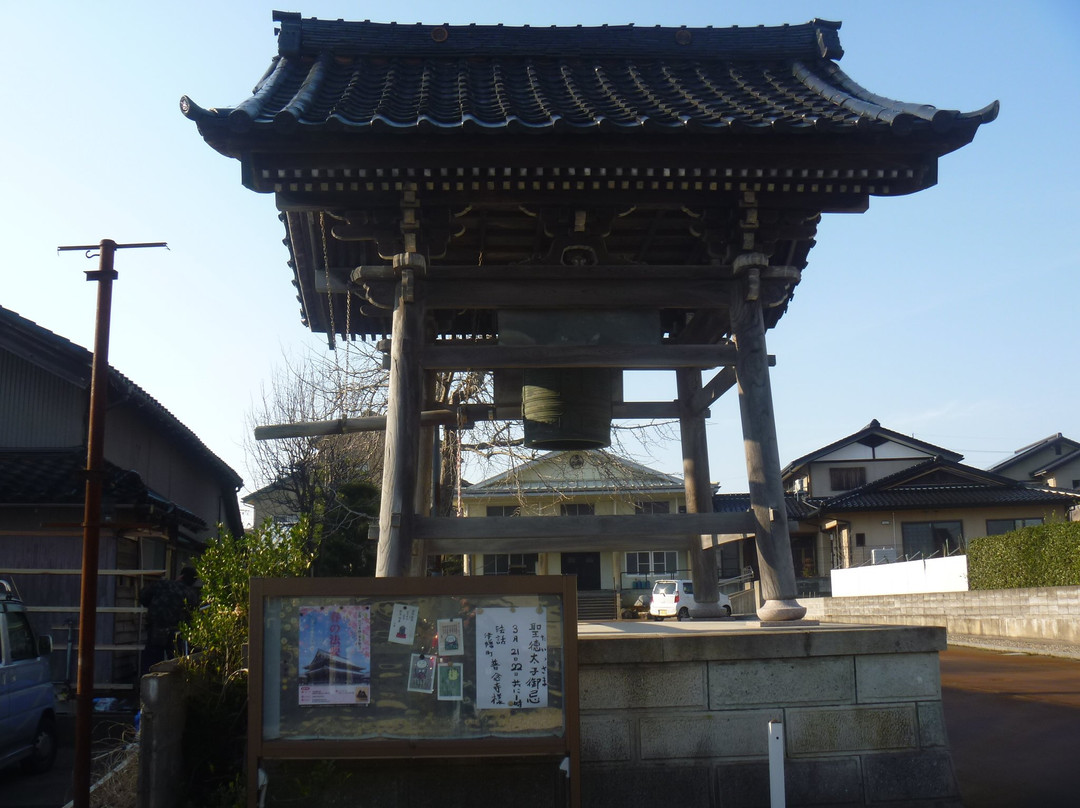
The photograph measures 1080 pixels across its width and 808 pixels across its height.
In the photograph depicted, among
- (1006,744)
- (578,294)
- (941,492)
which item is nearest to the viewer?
(578,294)

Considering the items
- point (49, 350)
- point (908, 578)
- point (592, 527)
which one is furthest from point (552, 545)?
point (908, 578)

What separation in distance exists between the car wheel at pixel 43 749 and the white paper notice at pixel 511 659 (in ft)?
24.8

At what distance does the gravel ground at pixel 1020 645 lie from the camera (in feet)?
54.4

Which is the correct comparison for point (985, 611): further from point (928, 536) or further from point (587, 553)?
point (587, 553)

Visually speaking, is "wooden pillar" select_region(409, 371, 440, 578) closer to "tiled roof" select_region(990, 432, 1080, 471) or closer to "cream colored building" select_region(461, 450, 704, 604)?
"cream colored building" select_region(461, 450, 704, 604)

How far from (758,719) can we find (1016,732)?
4.80 metres

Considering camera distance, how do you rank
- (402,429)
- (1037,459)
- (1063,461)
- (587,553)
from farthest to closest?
(1037,459) → (1063,461) → (587,553) → (402,429)

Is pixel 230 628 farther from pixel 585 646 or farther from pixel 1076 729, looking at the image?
pixel 1076 729

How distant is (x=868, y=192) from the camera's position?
26.3ft

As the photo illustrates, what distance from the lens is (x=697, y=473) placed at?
34.2ft

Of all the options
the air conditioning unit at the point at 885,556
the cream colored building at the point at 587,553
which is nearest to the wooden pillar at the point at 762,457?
the cream colored building at the point at 587,553

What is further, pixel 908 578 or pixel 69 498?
pixel 908 578

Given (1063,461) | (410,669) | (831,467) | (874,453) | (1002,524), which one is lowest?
(410,669)

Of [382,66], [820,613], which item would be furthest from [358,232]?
[820,613]
